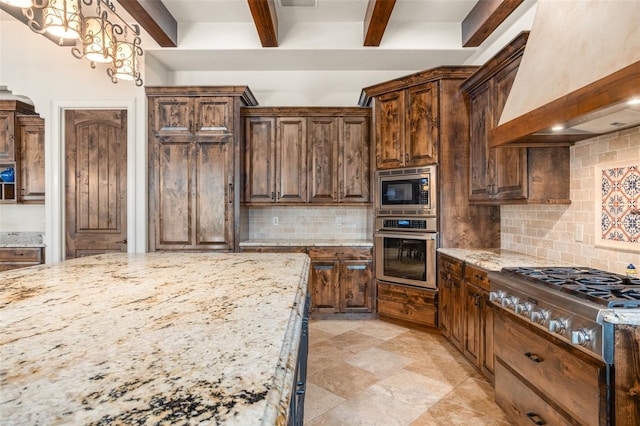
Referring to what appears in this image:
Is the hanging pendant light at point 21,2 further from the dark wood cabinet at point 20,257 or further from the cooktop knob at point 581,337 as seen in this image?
the dark wood cabinet at point 20,257

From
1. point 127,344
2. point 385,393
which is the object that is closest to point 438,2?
point 385,393

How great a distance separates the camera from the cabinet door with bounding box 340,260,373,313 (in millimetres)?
3746

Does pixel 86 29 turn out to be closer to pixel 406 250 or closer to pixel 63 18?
pixel 63 18

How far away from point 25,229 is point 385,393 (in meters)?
4.90

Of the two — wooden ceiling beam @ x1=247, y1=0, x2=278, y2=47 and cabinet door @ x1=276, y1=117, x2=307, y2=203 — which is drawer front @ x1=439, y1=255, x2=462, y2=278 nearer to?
cabinet door @ x1=276, y1=117, x2=307, y2=203

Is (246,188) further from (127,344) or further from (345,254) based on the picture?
(127,344)

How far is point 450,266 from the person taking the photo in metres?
2.95

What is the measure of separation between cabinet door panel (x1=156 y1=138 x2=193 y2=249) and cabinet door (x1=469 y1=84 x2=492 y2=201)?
9.74 ft

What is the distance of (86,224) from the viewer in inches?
145

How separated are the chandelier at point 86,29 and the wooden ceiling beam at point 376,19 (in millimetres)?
1999

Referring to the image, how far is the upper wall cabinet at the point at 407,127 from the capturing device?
130 inches

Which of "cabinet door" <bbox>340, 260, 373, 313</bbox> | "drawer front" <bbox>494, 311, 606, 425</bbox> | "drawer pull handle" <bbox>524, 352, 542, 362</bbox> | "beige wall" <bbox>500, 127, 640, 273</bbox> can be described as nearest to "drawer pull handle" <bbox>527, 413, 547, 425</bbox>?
"drawer front" <bbox>494, 311, 606, 425</bbox>

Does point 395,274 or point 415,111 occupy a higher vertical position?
point 415,111

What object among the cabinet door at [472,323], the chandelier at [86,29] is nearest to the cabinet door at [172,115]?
the chandelier at [86,29]
